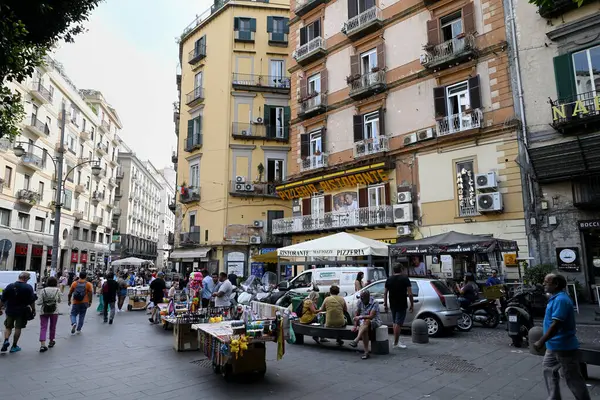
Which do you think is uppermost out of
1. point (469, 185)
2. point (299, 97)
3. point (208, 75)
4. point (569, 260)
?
point (208, 75)

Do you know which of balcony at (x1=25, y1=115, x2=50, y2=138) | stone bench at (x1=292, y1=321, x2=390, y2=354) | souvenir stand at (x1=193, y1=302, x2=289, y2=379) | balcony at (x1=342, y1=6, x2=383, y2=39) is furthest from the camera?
balcony at (x1=25, y1=115, x2=50, y2=138)

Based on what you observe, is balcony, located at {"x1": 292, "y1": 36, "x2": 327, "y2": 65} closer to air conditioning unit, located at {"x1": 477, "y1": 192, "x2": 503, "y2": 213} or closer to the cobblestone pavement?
air conditioning unit, located at {"x1": 477, "y1": 192, "x2": 503, "y2": 213}

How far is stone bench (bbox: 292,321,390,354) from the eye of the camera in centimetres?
883

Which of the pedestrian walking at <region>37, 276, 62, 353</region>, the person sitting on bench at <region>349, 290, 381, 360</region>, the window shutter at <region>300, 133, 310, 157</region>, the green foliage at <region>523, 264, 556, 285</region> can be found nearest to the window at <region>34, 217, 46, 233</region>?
the window shutter at <region>300, 133, 310, 157</region>

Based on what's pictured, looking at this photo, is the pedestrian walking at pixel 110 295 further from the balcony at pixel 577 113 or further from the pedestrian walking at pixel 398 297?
the balcony at pixel 577 113

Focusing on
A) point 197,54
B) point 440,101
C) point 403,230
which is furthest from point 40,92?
point 440,101

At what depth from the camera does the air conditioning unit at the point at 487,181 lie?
1666cm

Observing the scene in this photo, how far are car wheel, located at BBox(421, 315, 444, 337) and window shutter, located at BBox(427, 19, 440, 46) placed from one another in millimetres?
13545

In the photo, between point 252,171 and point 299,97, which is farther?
point 252,171

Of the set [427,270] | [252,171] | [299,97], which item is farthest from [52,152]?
[427,270]

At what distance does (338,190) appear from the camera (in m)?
23.5

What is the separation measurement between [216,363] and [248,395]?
1.25 meters

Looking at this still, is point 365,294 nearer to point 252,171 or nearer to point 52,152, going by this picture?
point 252,171

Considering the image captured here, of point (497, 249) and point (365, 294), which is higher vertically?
point (497, 249)
